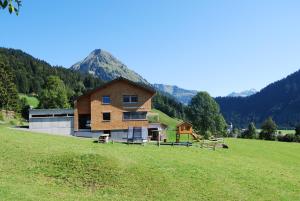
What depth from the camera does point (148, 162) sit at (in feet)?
108

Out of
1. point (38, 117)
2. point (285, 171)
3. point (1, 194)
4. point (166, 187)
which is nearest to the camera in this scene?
point (1, 194)

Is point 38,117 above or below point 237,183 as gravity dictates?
above

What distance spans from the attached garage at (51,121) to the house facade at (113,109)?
Answer: 1.16m

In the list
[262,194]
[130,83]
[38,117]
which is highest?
[130,83]

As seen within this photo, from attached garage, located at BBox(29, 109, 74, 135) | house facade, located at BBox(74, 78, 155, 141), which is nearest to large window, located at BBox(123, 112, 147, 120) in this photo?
house facade, located at BBox(74, 78, 155, 141)

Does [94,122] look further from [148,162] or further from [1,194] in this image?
[1,194]

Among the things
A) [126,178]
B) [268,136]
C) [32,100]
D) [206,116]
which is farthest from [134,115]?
[32,100]

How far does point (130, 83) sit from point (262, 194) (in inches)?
1664

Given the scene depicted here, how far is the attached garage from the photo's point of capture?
211 feet

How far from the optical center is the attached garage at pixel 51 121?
6425 cm

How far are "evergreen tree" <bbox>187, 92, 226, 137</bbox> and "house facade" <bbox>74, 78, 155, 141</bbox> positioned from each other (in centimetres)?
5152

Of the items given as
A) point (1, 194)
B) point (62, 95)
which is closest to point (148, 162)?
point (1, 194)

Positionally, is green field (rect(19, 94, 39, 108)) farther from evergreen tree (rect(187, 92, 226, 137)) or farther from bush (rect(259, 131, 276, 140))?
bush (rect(259, 131, 276, 140))

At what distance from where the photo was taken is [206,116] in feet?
386
